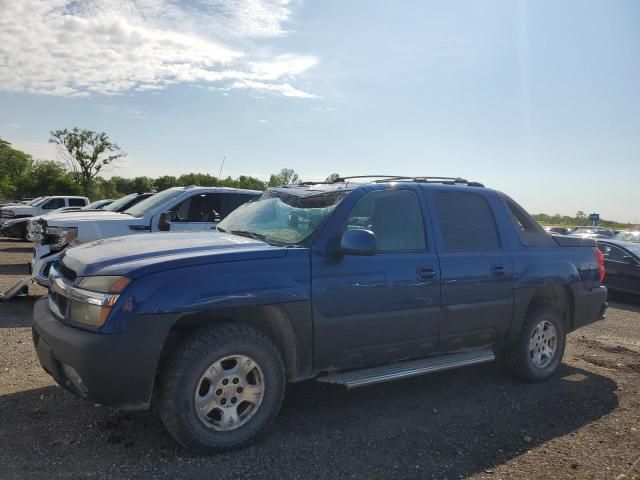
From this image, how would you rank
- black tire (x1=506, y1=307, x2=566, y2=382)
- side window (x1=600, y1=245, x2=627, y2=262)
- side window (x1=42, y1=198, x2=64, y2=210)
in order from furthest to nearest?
side window (x1=42, y1=198, x2=64, y2=210) < side window (x1=600, y1=245, x2=627, y2=262) < black tire (x1=506, y1=307, x2=566, y2=382)

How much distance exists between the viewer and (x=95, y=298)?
10.4 ft

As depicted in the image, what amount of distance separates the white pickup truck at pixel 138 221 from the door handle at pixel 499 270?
4.15 m

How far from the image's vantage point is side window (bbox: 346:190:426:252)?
421 centimetres

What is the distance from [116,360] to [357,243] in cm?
172

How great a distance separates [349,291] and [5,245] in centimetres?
1799

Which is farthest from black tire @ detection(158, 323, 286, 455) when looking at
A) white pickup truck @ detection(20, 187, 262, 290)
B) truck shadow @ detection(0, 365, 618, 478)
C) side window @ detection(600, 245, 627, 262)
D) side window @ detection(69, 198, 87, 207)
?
side window @ detection(69, 198, 87, 207)

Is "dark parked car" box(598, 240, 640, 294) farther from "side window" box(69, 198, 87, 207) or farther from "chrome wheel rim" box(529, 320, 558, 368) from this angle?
"side window" box(69, 198, 87, 207)

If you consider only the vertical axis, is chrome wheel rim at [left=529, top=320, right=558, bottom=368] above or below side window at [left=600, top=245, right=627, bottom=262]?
below

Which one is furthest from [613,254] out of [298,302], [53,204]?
[53,204]

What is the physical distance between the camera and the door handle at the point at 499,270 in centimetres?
473

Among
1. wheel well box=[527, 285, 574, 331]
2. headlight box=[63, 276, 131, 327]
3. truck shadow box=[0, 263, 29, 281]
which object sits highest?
headlight box=[63, 276, 131, 327]

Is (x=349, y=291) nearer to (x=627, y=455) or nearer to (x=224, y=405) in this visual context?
(x=224, y=405)

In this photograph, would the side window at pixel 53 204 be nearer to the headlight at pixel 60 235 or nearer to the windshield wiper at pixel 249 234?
the headlight at pixel 60 235

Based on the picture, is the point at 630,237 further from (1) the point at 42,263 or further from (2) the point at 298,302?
(1) the point at 42,263
